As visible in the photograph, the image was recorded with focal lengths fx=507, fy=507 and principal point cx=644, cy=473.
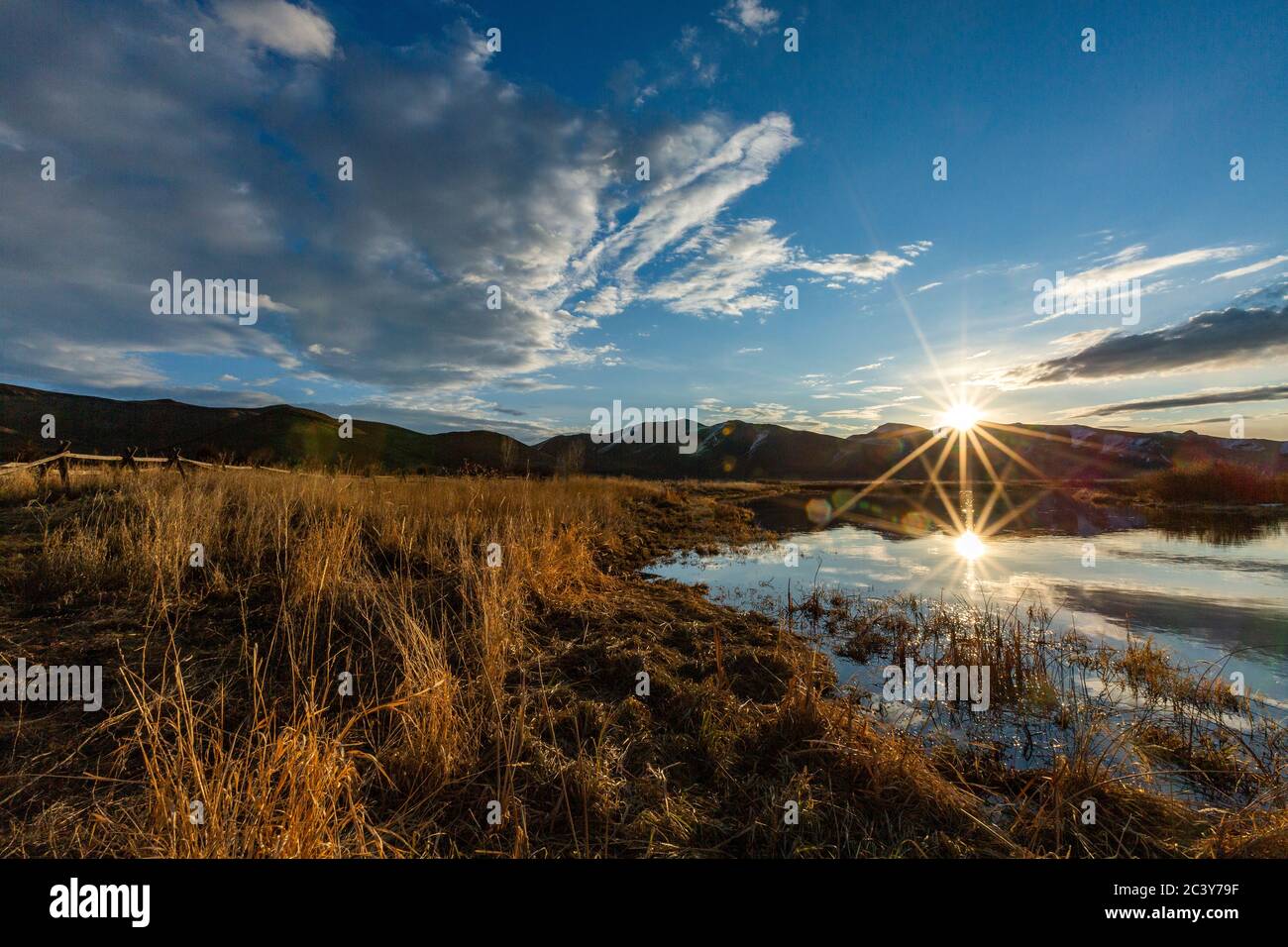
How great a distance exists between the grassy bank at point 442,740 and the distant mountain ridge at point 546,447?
1480 centimetres

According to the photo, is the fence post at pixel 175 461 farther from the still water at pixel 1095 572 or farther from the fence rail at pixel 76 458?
the still water at pixel 1095 572

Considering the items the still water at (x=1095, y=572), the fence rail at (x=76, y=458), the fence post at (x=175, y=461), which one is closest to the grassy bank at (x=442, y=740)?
the still water at (x=1095, y=572)

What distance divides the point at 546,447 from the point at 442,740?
123999mm

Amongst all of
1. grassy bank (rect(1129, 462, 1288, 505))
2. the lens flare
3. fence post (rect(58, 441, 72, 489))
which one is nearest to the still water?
the lens flare

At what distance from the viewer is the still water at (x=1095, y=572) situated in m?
7.65

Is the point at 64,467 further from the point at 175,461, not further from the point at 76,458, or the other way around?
the point at 76,458

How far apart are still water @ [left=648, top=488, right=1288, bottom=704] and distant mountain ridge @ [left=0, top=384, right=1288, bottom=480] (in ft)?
40.4

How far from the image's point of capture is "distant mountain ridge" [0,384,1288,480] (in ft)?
223

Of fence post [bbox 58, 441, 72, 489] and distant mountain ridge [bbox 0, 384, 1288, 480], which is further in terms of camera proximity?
distant mountain ridge [bbox 0, 384, 1288, 480]

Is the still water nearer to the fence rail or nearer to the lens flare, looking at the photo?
the lens flare

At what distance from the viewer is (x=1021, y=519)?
89.6 ft

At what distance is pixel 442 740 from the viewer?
3.25m
